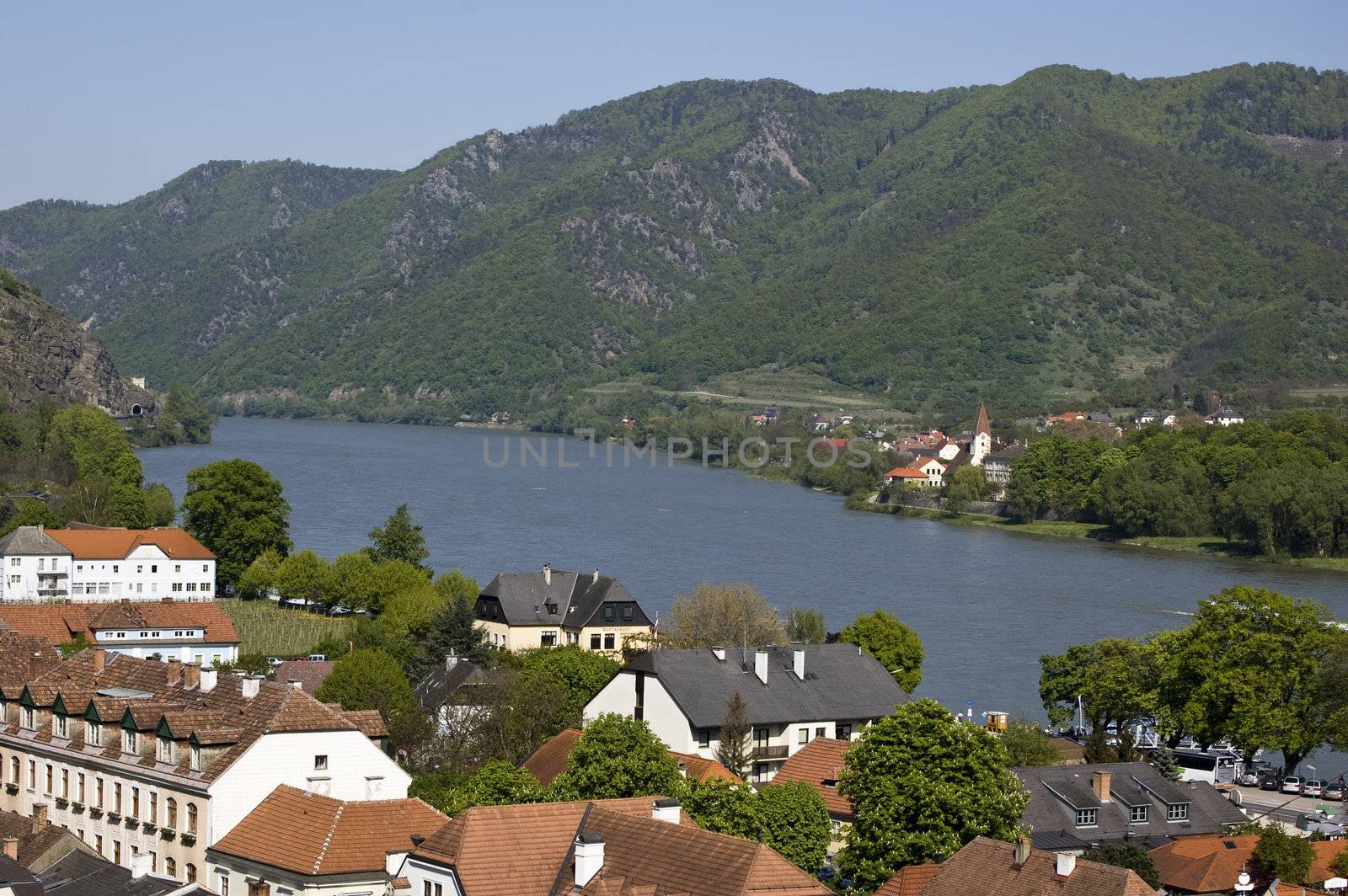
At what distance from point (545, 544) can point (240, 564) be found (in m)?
14.8

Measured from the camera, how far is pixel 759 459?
122000 mm

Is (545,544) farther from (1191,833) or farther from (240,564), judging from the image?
(1191,833)

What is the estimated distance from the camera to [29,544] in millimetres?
48125

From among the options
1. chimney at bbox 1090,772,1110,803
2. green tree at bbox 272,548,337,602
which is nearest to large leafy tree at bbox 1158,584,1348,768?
chimney at bbox 1090,772,1110,803

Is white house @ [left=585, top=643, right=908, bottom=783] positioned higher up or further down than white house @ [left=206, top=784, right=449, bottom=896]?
further down

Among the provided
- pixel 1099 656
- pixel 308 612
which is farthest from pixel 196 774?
pixel 308 612

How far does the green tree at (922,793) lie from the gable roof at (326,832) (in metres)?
5.16

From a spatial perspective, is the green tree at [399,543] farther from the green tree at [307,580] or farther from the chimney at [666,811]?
the chimney at [666,811]

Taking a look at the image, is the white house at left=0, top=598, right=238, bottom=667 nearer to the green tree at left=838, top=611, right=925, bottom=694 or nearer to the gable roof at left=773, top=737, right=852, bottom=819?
the green tree at left=838, top=611, right=925, bottom=694

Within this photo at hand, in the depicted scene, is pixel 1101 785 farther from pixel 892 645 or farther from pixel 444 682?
pixel 892 645

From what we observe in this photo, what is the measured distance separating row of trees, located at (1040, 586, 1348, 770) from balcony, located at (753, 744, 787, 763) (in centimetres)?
456

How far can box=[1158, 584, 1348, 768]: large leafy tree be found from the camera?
3142 cm

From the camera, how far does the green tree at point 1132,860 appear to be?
2130 centimetres

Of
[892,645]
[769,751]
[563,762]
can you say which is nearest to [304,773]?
[563,762]
